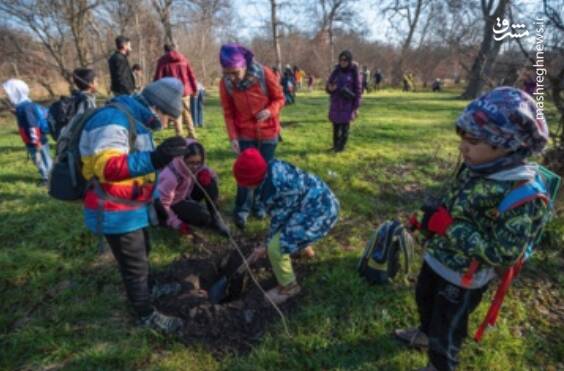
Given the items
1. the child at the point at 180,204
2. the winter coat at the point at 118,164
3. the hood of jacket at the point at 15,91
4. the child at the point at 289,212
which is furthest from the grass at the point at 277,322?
the hood of jacket at the point at 15,91

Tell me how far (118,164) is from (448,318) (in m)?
1.99

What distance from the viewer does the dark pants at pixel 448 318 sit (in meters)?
1.94

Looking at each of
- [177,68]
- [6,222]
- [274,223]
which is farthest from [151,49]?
[274,223]

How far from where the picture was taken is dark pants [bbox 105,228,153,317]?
7.48ft

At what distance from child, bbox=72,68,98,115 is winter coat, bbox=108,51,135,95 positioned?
1.74 meters

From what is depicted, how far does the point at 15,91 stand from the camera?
5.10m

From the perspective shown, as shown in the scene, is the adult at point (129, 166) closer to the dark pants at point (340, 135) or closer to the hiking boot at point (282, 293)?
the hiking boot at point (282, 293)

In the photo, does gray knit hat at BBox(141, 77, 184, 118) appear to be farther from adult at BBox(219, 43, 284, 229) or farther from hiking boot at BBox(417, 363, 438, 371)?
hiking boot at BBox(417, 363, 438, 371)

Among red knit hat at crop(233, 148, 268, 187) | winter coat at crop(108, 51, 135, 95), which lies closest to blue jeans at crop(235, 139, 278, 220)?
red knit hat at crop(233, 148, 268, 187)

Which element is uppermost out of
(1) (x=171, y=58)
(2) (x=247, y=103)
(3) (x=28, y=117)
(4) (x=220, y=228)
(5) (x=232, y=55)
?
(1) (x=171, y=58)

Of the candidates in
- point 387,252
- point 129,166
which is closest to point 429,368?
point 387,252

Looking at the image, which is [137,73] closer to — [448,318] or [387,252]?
[387,252]

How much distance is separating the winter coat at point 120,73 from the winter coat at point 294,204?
4.97 meters

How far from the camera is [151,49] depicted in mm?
22406
